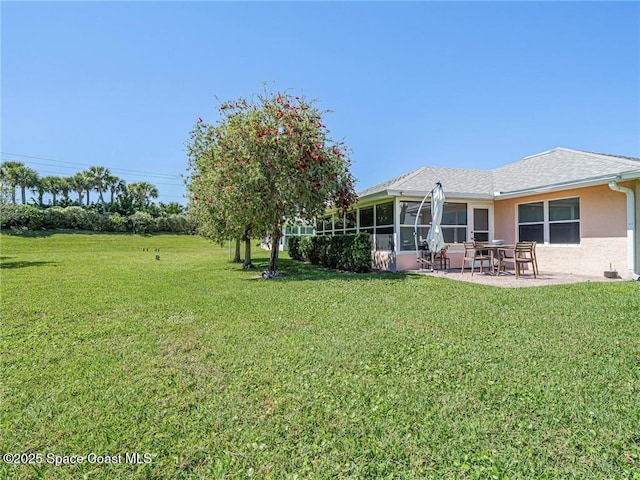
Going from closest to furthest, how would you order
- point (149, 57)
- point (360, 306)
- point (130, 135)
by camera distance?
point (360, 306), point (149, 57), point (130, 135)

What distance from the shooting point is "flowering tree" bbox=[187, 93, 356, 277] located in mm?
10859

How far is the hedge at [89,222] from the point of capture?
38.7 m

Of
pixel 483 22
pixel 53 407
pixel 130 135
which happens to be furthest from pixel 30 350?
pixel 130 135

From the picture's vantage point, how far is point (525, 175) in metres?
13.6

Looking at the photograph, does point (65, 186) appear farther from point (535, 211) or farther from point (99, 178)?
point (535, 211)

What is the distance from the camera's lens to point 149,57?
12.2 metres

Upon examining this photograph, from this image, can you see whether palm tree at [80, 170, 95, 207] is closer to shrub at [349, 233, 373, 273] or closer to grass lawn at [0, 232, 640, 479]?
shrub at [349, 233, 373, 273]

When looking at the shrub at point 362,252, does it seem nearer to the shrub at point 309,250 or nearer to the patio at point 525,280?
the patio at point 525,280

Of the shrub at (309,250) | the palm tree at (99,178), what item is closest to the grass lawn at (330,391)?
the shrub at (309,250)

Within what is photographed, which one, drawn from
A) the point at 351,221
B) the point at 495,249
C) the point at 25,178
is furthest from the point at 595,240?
the point at 25,178

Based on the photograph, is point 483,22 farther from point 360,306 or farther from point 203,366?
point 203,366

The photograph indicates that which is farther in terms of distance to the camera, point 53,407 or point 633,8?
point 633,8

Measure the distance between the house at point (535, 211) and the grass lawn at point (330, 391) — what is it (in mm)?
4377

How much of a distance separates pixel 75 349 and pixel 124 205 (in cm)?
6269
